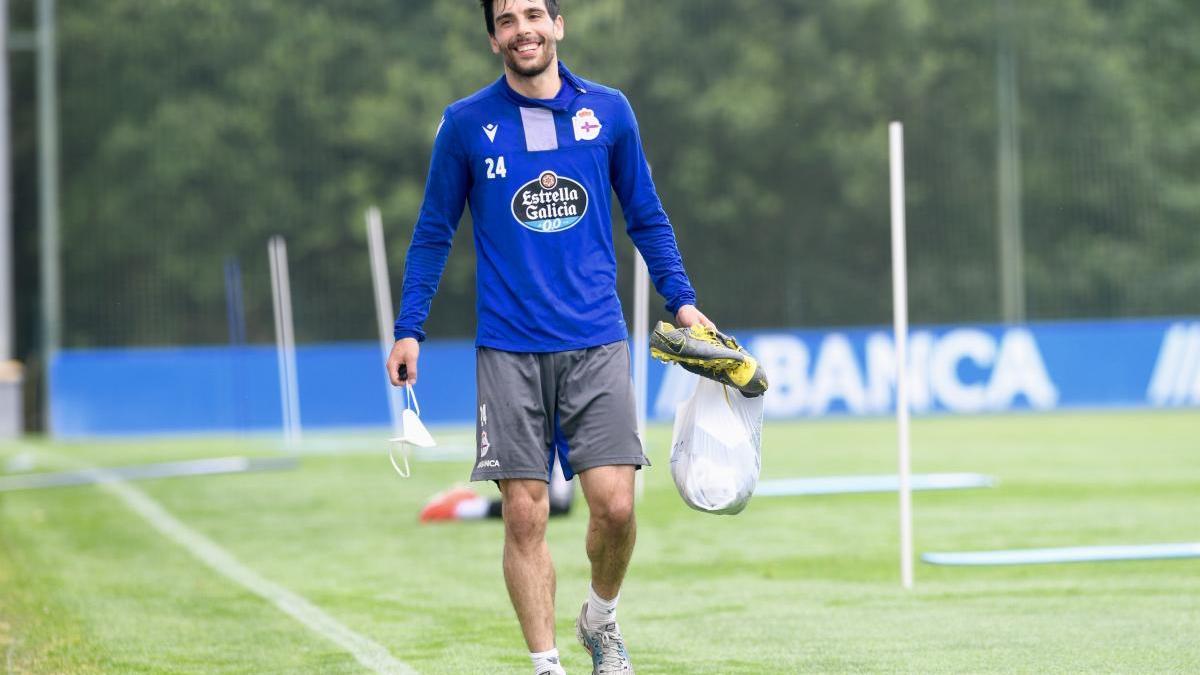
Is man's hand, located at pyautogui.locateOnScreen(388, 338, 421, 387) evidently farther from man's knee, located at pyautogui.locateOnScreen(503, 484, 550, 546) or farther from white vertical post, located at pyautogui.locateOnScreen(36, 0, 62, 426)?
white vertical post, located at pyautogui.locateOnScreen(36, 0, 62, 426)

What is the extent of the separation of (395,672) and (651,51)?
1015 inches

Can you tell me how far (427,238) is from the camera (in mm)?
5652

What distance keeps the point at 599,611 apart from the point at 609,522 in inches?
12.9

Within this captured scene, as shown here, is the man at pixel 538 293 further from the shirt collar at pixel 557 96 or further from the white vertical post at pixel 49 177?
the white vertical post at pixel 49 177

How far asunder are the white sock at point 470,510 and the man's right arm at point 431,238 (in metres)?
6.14

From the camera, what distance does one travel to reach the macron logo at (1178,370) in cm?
2625

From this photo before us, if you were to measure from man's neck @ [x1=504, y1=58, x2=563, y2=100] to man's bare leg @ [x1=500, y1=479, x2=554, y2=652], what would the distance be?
113 centimetres

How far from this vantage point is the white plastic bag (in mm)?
5797

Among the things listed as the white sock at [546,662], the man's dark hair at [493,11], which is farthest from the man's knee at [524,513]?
the man's dark hair at [493,11]

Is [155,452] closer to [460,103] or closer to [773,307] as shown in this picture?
[773,307]

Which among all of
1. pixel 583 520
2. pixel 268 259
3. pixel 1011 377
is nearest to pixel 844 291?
pixel 1011 377

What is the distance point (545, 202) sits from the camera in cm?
547

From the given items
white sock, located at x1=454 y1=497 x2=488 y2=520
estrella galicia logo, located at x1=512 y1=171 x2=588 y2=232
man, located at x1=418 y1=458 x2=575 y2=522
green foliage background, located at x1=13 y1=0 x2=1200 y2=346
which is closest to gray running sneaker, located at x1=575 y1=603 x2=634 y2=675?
estrella galicia logo, located at x1=512 y1=171 x2=588 y2=232

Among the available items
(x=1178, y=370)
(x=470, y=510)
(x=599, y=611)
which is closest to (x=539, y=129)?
(x=599, y=611)
